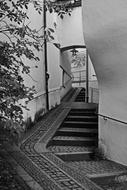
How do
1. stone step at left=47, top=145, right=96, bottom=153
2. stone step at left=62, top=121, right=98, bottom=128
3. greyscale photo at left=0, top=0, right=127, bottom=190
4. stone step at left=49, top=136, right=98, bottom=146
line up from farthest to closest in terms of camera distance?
stone step at left=62, top=121, right=98, bottom=128, stone step at left=49, top=136, right=98, bottom=146, stone step at left=47, top=145, right=96, bottom=153, greyscale photo at left=0, top=0, right=127, bottom=190

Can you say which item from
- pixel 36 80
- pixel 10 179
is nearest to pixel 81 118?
pixel 36 80

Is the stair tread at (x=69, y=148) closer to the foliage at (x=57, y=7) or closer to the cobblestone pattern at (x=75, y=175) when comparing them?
the cobblestone pattern at (x=75, y=175)

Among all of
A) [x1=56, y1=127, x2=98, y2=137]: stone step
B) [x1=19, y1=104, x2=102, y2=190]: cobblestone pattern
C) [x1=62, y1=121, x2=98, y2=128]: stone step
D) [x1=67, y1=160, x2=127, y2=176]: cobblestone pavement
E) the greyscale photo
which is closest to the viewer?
the greyscale photo

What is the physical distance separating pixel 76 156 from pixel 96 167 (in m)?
0.59

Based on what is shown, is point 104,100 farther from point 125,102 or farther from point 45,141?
point 45,141

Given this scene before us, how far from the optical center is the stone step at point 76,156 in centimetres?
580

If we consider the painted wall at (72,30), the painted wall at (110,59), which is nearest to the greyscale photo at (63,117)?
the painted wall at (110,59)

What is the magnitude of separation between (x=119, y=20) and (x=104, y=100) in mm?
2081

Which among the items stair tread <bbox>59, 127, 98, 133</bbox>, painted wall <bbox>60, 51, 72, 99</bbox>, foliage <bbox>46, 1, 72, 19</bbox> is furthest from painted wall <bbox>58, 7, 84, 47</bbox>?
foliage <bbox>46, 1, 72, 19</bbox>

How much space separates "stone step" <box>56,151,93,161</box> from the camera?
5.80m

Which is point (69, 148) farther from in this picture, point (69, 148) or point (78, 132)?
point (78, 132)

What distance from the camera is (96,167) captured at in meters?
5.61

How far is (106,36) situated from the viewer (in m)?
5.36

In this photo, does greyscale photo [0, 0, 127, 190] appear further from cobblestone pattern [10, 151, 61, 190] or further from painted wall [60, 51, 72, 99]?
painted wall [60, 51, 72, 99]
